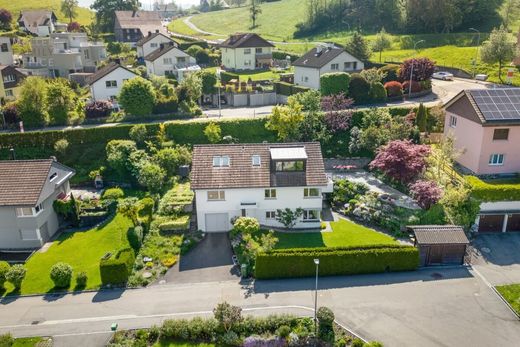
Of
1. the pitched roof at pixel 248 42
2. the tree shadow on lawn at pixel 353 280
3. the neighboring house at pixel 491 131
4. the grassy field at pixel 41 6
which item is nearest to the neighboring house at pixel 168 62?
the pitched roof at pixel 248 42

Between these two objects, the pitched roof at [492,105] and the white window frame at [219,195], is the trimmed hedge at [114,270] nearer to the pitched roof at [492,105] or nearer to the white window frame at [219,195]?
the white window frame at [219,195]

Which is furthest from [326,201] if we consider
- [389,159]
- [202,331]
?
[202,331]

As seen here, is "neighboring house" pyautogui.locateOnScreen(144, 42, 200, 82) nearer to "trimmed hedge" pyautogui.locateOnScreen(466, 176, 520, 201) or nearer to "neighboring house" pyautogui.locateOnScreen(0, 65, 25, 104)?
"neighboring house" pyautogui.locateOnScreen(0, 65, 25, 104)

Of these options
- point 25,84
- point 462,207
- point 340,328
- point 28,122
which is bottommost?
point 340,328

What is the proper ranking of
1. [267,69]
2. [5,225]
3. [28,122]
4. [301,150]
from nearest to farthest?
[5,225] < [301,150] < [28,122] < [267,69]

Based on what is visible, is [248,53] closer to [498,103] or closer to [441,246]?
[498,103]

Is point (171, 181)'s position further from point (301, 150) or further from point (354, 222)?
point (354, 222)
